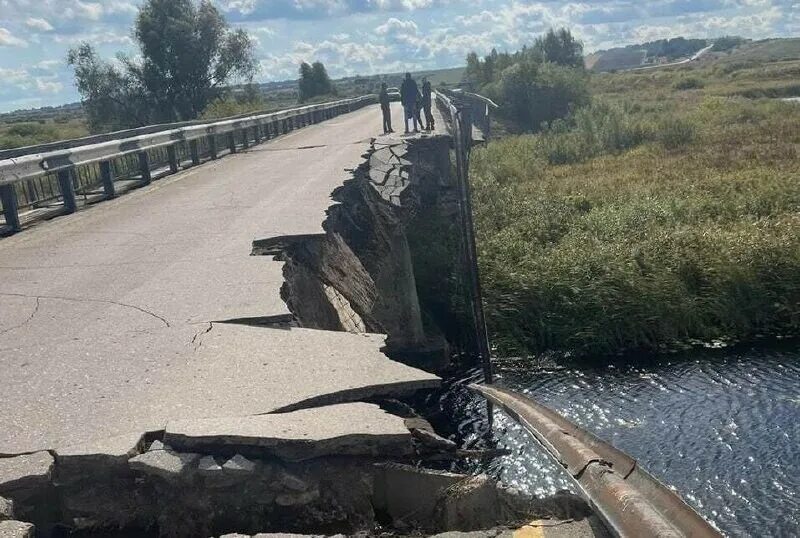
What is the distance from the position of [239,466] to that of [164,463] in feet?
1.18

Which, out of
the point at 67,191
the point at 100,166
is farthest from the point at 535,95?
the point at 67,191

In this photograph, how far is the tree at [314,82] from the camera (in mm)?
75125

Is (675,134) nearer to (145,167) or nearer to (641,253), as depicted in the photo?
(641,253)

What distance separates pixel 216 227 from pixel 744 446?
650cm

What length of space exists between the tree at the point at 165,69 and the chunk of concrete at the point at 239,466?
4612cm

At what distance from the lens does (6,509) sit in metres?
3.31

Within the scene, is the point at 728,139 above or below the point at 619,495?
below

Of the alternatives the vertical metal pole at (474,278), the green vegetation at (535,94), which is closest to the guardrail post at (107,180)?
the vertical metal pole at (474,278)

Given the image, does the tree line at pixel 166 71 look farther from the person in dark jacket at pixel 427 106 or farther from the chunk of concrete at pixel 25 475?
the chunk of concrete at pixel 25 475

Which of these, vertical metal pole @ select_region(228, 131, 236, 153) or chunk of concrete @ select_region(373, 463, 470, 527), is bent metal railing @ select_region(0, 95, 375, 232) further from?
chunk of concrete @ select_region(373, 463, 470, 527)

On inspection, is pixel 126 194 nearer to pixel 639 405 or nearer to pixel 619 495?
pixel 639 405

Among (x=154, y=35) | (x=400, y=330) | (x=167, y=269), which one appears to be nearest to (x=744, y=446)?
(x=400, y=330)

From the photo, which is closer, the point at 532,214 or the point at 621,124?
the point at 532,214

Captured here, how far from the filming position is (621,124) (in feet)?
96.9
